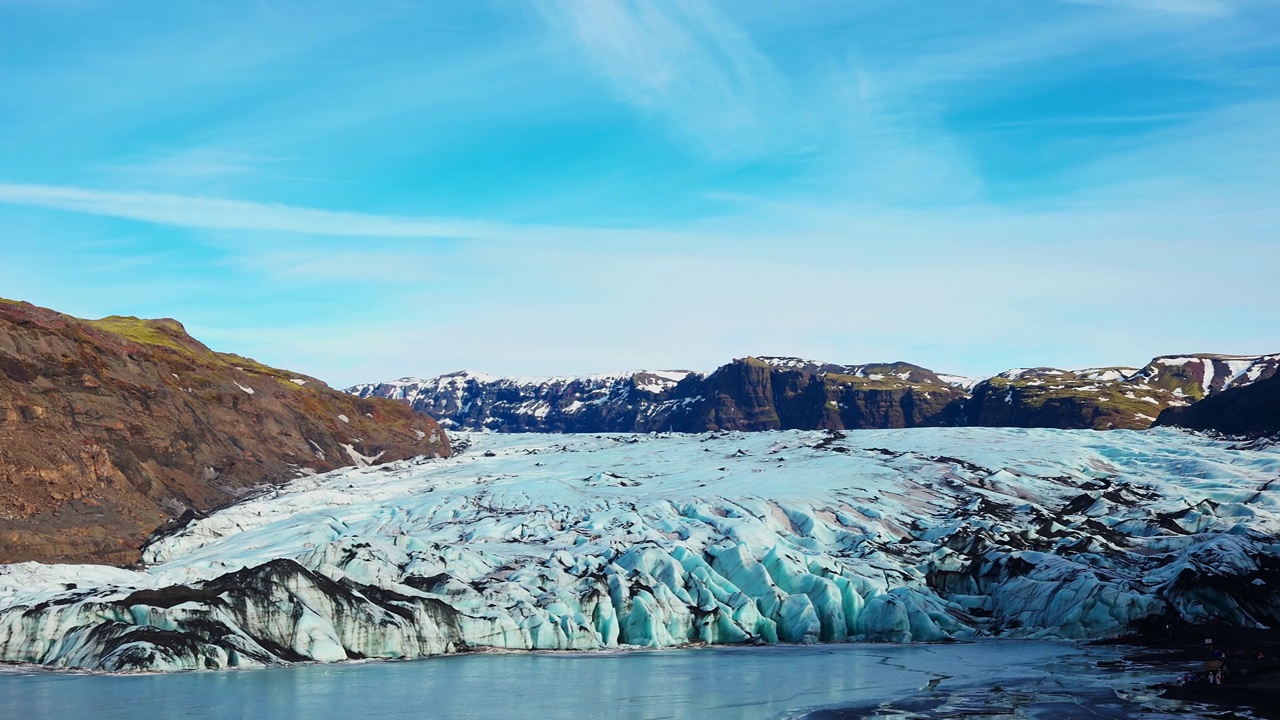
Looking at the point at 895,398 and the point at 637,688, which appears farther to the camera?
the point at 895,398

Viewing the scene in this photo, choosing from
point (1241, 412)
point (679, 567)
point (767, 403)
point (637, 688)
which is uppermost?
point (767, 403)

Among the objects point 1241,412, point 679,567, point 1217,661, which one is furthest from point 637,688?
point 1241,412

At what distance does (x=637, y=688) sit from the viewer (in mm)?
33312

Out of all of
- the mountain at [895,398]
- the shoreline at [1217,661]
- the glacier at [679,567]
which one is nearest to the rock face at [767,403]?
the mountain at [895,398]

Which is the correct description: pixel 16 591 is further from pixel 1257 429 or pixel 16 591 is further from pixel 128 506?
pixel 1257 429

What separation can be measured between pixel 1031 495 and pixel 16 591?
52066 millimetres

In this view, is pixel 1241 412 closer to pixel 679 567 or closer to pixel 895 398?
pixel 895 398

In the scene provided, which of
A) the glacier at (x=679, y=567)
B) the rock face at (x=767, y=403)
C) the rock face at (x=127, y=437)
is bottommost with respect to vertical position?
the glacier at (x=679, y=567)

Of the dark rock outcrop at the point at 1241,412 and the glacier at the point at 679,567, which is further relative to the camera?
the dark rock outcrop at the point at 1241,412

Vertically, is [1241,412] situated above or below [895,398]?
below

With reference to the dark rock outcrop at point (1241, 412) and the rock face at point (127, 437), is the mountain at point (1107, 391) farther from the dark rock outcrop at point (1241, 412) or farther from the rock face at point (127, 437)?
the rock face at point (127, 437)

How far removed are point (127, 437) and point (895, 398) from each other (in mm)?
122727

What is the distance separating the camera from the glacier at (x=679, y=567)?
1508 inches

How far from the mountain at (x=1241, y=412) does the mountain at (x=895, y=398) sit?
66.4ft
